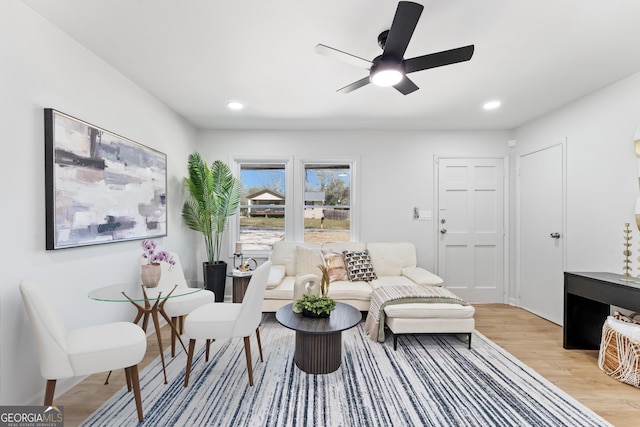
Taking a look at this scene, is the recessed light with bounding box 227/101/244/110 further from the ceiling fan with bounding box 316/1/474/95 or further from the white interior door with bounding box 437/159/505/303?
the white interior door with bounding box 437/159/505/303

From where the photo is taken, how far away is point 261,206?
4.40 meters

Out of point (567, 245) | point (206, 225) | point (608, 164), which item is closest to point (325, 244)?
point (206, 225)

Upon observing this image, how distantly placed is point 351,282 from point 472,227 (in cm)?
204

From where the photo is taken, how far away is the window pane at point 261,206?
4.39 metres

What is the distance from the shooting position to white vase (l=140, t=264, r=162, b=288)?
2156 millimetres

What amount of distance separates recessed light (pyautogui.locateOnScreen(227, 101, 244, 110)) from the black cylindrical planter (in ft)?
6.44

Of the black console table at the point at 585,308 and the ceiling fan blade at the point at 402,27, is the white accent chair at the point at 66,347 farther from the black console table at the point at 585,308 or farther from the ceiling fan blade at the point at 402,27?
the black console table at the point at 585,308

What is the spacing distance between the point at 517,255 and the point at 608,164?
65.3 inches

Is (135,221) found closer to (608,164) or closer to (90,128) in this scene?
(90,128)

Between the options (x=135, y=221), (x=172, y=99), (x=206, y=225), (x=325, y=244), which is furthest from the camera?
(x=325, y=244)

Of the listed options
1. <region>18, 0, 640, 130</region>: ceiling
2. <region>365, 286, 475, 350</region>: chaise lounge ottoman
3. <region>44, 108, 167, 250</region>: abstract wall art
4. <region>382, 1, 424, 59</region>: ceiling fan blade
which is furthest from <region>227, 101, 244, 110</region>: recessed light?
<region>365, 286, 475, 350</region>: chaise lounge ottoman

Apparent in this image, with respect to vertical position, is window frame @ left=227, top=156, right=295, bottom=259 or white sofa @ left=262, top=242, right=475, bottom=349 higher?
window frame @ left=227, top=156, right=295, bottom=259

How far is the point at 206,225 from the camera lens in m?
3.77

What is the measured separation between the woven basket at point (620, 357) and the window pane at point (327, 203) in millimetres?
2860
